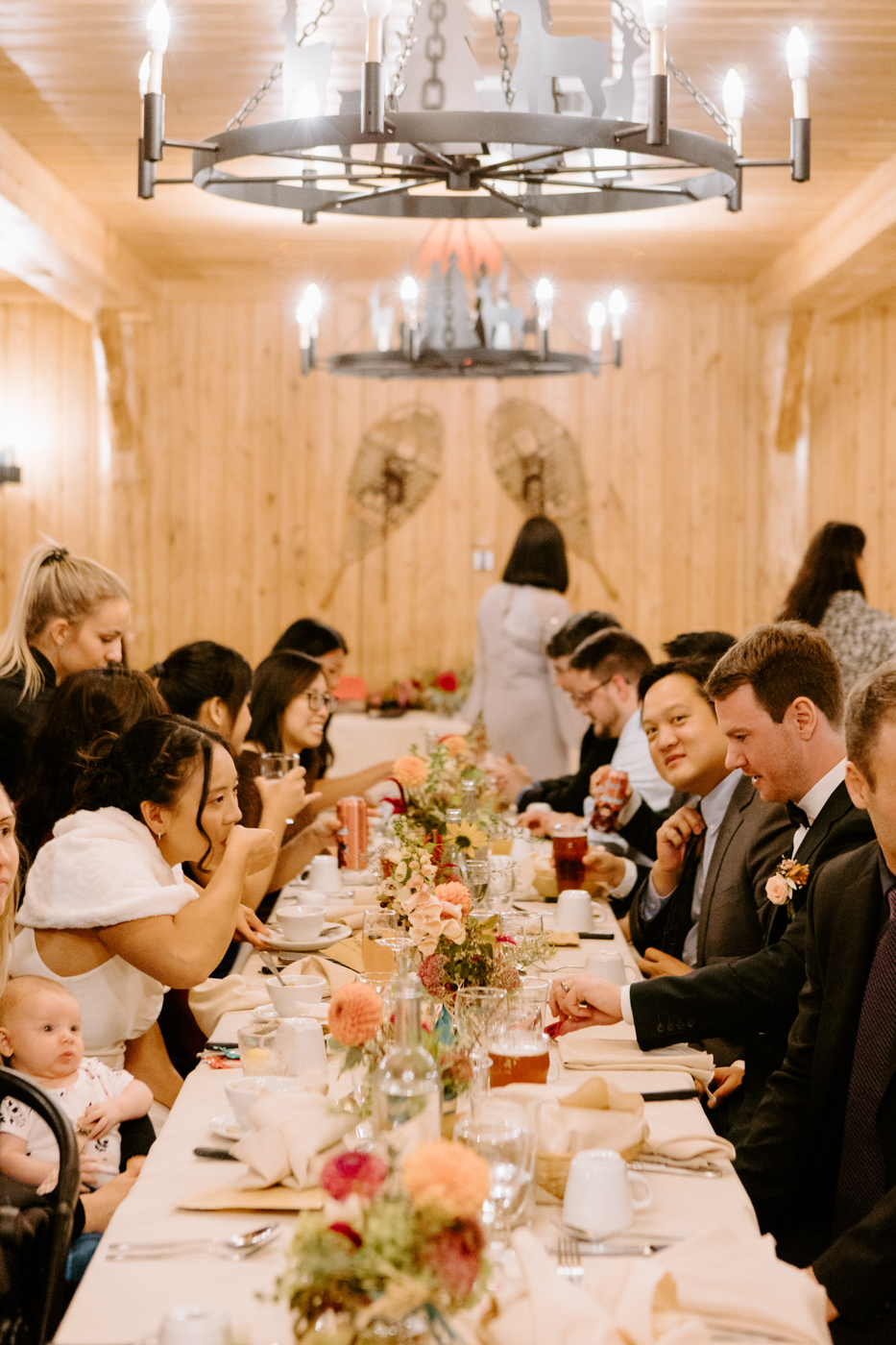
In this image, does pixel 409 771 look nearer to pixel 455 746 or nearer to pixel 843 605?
pixel 455 746

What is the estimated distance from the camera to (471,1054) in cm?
174

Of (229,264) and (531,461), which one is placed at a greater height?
(229,264)

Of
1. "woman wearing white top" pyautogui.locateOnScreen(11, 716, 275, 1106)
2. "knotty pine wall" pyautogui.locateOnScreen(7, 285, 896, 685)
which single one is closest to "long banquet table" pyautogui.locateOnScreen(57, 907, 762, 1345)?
"woman wearing white top" pyautogui.locateOnScreen(11, 716, 275, 1106)

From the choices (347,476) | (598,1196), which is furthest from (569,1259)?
(347,476)

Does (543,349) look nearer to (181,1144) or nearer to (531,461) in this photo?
(531,461)

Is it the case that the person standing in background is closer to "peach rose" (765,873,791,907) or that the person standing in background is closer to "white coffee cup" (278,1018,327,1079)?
"peach rose" (765,873,791,907)

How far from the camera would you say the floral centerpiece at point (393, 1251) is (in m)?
0.97

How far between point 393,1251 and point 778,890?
143cm

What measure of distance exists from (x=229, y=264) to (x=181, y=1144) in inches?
246

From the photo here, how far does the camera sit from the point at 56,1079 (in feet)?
7.07

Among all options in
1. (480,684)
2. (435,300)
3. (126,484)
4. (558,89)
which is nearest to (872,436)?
(480,684)

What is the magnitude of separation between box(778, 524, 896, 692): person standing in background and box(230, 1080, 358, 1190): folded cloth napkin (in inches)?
146

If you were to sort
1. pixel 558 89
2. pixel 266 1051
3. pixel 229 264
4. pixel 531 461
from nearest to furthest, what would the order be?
pixel 266 1051
pixel 558 89
pixel 229 264
pixel 531 461

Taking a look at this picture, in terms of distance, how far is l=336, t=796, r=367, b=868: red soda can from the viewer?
12.1 feet
